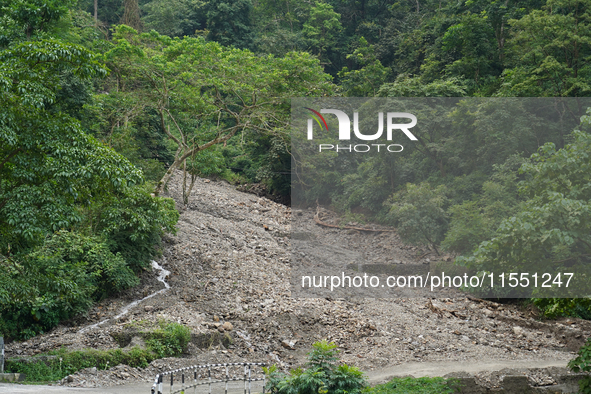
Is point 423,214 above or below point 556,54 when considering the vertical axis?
below

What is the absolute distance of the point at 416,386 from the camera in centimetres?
826

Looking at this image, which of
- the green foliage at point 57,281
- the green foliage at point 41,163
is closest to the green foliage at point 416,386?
the green foliage at point 41,163

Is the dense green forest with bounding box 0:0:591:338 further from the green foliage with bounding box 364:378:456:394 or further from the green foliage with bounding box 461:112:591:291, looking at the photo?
the green foliage with bounding box 364:378:456:394

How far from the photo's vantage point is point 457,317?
42.6 feet

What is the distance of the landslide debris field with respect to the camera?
33.0 feet

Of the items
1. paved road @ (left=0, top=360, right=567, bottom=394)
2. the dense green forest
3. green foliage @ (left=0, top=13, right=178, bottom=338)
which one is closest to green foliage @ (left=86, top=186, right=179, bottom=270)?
the dense green forest

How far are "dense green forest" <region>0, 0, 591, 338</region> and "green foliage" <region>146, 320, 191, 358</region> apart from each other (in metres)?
1.90

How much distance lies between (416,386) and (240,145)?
40.5 feet

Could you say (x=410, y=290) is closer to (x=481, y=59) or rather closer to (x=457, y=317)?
(x=457, y=317)

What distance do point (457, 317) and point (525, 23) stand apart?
37.7ft

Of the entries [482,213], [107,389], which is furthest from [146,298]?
[482,213]

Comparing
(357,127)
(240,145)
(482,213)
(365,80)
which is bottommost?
(482,213)

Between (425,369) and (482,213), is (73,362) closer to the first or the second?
(425,369)

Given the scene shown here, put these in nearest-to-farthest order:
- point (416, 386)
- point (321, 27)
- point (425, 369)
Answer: point (416, 386) < point (425, 369) < point (321, 27)
